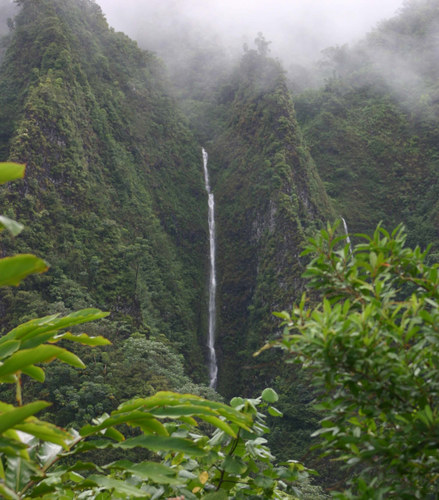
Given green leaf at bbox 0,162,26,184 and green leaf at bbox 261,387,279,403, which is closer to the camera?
green leaf at bbox 0,162,26,184

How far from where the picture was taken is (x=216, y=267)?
26.7m

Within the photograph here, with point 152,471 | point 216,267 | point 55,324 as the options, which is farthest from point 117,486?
point 216,267

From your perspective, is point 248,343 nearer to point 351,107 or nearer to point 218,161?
point 218,161

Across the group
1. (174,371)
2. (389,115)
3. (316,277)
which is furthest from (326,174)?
(316,277)

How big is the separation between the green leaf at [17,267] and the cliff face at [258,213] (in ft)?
68.8

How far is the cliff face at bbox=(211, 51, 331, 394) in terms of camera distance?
2279 cm

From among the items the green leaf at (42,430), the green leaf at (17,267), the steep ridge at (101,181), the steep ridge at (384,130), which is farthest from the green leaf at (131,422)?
the steep ridge at (384,130)

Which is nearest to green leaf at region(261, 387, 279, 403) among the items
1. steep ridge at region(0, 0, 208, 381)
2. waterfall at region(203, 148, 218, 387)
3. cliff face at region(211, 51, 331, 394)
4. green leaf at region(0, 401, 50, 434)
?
green leaf at region(0, 401, 50, 434)

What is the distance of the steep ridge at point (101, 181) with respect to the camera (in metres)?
18.0

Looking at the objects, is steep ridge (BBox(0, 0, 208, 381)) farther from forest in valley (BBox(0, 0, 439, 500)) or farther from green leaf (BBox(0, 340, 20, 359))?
green leaf (BBox(0, 340, 20, 359))

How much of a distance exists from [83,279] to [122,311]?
201 cm

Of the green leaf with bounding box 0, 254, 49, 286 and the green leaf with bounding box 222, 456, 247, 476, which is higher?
the green leaf with bounding box 0, 254, 49, 286

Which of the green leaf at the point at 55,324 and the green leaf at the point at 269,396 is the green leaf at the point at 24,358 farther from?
the green leaf at the point at 269,396

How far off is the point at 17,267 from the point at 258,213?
26092mm
